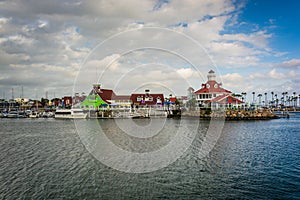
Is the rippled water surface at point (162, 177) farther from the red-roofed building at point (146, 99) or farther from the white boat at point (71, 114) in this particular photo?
the red-roofed building at point (146, 99)

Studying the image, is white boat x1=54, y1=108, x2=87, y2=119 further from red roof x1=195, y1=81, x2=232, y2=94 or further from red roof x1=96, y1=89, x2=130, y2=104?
red roof x1=195, y1=81, x2=232, y2=94

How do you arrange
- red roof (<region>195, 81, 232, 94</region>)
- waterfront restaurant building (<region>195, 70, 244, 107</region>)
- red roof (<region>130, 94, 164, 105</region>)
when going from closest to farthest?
waterfront restaurant building (<region>195, 70, 244, 107</region>)
red roof (<region>195, 81, 232, 94</region>)
red roof (<region>130, 94, 164, 105</region>)

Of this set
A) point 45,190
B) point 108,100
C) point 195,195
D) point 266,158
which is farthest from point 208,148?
point 108,100

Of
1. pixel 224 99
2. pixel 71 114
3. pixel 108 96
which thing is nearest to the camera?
pixel 224 99

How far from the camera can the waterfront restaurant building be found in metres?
67.8

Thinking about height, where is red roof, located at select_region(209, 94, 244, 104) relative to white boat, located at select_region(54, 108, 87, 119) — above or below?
above

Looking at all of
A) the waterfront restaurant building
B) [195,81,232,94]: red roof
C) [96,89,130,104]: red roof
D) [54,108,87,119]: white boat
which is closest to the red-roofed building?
[96,89,130,104]: red roof

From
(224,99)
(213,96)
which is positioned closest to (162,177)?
(224,99)

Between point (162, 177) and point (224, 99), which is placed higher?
point (224, 99)

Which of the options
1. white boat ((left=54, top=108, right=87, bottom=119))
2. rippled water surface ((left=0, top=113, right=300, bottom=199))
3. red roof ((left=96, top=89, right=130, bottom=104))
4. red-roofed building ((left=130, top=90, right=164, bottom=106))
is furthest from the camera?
red-roofed building ((left=130, top=90, right=164, bottom=106))

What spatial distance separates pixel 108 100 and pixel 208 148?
59.4 m

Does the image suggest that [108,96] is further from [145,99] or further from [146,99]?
[146,99]

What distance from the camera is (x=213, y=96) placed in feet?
236

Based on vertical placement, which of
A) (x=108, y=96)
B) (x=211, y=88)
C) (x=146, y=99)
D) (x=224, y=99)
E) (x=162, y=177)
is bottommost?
(x=162, y=177)
